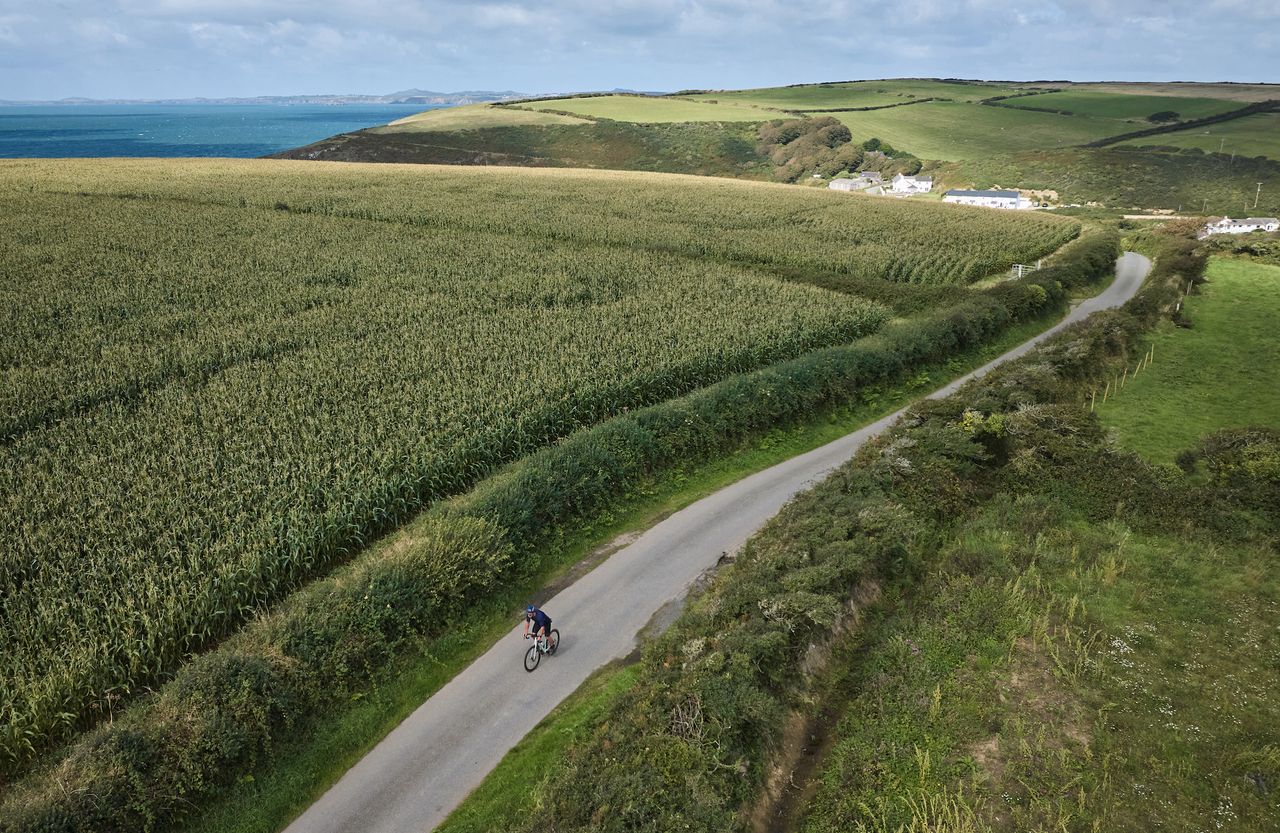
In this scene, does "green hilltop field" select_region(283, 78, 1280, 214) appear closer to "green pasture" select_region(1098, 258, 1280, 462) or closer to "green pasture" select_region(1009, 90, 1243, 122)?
"green pasture" select_region(1009, 90, 1243, 122)

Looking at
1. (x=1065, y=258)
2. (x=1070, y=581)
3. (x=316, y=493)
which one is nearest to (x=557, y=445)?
(x=316, y=493)

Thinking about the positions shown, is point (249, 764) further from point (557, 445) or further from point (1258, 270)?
point (1258, 270)

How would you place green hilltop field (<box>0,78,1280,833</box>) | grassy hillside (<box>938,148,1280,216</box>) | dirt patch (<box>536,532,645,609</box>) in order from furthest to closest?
grassy hillside (<box>938,148,1280,216</box>)
dirt patch (<box>536,532,645,609</box>)
green hilltop field (<box>0,78,1280,833</box>)

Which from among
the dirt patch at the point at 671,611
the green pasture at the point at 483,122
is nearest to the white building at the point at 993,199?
the green pasture at the point at 483,122

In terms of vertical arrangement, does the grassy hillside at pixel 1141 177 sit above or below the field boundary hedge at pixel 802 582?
above

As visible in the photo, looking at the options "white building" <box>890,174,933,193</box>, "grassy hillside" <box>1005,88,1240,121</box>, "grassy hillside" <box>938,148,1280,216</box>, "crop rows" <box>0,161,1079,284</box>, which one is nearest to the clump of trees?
"white building" <box>890,174,933,193</box>

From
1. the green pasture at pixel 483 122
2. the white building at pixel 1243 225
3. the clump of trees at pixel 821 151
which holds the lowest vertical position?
the white building at pixel 1243 225

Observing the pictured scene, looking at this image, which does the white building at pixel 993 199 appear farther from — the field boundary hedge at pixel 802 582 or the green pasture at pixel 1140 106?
the field boundary hedge at pixel 802 582
